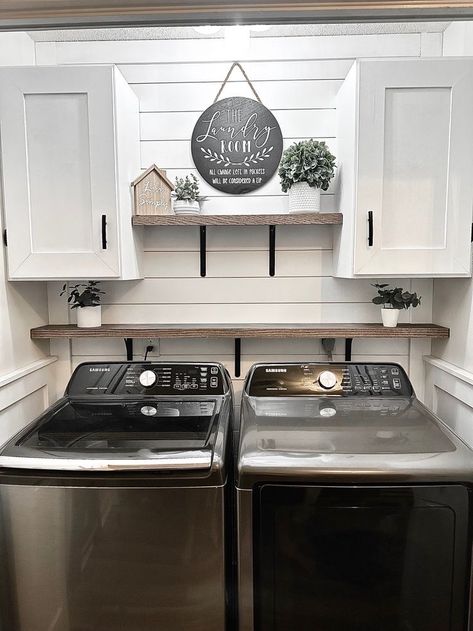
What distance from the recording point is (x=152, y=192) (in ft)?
6.19

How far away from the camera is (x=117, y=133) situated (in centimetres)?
170

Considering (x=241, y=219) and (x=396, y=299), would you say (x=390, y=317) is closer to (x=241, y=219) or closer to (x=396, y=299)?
(x=396, y=299)

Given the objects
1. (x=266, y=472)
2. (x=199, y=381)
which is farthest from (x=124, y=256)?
(x=266, y=472)

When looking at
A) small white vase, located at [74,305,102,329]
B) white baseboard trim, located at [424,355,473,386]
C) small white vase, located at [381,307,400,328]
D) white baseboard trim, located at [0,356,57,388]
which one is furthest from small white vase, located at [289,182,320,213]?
white baseboard trim, located at [0,356,57,388]

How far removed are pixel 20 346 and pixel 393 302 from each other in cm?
144

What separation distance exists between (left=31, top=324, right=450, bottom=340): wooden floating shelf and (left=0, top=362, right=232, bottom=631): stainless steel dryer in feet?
2.14

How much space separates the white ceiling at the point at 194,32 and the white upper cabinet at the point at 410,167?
0.32 meters

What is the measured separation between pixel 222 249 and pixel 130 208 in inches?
16.7

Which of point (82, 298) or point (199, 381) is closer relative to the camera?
point (199, 381)

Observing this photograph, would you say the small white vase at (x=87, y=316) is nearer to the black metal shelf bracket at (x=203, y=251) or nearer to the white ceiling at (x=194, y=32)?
the black metal shelf bracket at (x=203, y=251)

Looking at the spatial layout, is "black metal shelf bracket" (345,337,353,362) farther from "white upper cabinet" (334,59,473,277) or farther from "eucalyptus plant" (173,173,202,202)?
"eucalyptus plant" (173,173,202,202)

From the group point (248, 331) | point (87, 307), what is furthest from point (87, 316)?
point (248, 331)

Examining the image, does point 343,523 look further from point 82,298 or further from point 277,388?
point 82,298

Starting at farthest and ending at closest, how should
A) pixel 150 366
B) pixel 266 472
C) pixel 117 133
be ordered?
pixel 150 366
pixel 117 133
pixel 266 472
